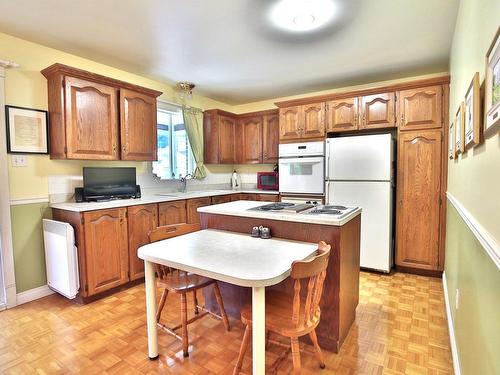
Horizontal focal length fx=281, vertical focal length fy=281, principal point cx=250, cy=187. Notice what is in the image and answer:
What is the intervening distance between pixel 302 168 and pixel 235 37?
1880 millimetres

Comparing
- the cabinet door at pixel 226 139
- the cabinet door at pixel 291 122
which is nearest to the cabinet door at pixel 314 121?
the cabinet door at pixel 291 122

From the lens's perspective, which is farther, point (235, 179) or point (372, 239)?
point (235, 179)

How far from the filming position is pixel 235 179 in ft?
16.7

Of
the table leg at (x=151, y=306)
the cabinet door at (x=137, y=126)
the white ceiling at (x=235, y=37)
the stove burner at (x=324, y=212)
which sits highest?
the white ceiling at (x=235, y=37)

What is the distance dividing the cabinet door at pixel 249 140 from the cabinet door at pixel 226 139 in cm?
12

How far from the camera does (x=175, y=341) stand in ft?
6.55

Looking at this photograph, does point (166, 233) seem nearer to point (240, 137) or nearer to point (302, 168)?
point (302, 168)

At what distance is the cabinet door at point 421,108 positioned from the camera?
120 inches

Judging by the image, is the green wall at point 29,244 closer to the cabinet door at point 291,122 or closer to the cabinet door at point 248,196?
the cabinet door at point 248,196

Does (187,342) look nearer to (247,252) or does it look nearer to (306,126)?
(247,252)

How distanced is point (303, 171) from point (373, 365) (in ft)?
8.11

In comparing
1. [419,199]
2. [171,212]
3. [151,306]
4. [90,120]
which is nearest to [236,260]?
[151,306]

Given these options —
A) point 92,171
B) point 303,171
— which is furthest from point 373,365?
point 92,171

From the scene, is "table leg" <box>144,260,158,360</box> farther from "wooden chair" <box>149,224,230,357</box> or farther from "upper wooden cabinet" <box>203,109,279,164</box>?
"upper wooden cabinet" <box>203,109,279,164</box>
